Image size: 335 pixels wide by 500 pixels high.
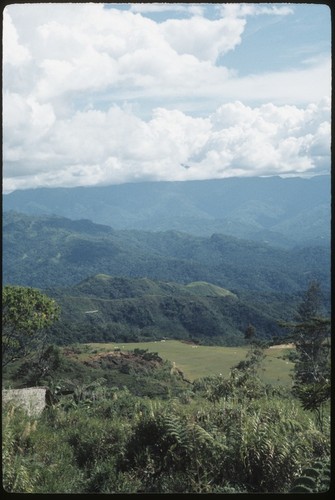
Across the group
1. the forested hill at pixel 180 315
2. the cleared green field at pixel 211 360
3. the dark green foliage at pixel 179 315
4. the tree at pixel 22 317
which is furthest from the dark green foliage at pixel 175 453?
the dark green foliage at pixel 179 315

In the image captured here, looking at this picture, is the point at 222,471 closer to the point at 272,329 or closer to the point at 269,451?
the point at 269,451

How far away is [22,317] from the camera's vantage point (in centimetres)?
1723

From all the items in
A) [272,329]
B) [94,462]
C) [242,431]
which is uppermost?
[242,431]

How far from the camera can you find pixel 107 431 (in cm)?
423

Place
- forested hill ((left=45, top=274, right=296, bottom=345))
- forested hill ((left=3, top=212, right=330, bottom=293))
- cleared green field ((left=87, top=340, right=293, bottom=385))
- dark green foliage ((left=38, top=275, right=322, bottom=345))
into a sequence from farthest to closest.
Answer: forested hill ((left=3, top=212, right=330, bottom=293)) < dark green foliage ((left=38, top=275, right=322, bottom=345)) < forested hill ((left=45, top=274, right=296, bottom=345)) < cleared green field ((left=87, top=340, right=293, bottom=385))

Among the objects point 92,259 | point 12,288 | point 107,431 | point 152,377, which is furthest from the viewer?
point 92,259

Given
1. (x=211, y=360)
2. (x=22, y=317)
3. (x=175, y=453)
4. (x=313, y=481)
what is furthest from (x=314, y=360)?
(x=211, y=360)

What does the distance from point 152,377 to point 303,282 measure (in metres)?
119

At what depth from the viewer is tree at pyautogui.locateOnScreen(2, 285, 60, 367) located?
1697 centimetres

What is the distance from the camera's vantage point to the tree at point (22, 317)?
16969 millimetres

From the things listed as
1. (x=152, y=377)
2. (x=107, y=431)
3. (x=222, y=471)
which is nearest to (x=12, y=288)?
(x=152, y=377)

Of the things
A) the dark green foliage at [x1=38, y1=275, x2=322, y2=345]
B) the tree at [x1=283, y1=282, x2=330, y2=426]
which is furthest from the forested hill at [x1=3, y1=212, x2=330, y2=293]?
the tree at [x1=283, y1=282, x2=330, y2=426]

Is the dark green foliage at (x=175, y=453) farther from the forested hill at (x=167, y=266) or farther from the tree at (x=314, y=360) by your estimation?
the forested hill at (x=167, y=266)

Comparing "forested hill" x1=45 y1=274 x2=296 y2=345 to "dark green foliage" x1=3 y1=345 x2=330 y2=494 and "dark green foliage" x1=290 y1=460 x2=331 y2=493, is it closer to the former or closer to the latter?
"dark green foliage" x1=3 y1=345 x2=330 y2=494
